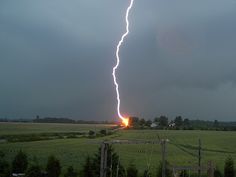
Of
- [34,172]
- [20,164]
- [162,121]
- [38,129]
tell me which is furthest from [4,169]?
[38,129]

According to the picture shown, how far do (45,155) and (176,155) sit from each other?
49.5 feet

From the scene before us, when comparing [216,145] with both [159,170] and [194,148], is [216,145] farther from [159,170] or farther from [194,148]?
[159,170]

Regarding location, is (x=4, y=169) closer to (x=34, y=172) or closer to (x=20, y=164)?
(x=20, y=164)

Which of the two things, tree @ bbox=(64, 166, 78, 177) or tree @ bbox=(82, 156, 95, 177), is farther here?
tree @ bbox=(64, 166, 78, 177)

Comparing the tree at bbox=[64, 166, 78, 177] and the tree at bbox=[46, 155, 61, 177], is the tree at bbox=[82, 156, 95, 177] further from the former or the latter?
the tree at bbox=[46, 155, 61, 177]

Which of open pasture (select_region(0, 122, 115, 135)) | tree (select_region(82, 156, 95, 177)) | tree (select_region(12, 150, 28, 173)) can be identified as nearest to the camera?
tree (select_region(82, 156, 95, 177))

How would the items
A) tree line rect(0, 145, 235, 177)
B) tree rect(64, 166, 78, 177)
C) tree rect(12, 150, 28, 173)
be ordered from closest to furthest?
tree line rect(0, 145, 235, 177), tree rect(64, 166, 78, 177), tree rect(12, 150, 28, 173)

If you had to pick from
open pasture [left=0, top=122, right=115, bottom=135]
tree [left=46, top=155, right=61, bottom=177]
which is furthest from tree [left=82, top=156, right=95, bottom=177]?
open pasture [left=0, top=122, right=115, bottom=135]

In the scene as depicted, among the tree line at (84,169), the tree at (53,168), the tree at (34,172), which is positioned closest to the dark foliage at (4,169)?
the tree line at (84,169)

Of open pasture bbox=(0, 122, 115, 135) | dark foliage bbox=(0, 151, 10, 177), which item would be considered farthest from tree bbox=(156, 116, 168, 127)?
dark foliage bbox=(0, 151, 10, 177)

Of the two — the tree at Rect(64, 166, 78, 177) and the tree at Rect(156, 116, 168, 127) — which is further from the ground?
the tree at Rect(156, 116, 168, 127)

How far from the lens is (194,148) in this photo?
6569 cm

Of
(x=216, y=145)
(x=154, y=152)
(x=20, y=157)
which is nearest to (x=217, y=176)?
(x=20, y=157)

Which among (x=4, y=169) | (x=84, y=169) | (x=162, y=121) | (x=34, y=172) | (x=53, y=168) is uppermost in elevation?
(x=162, y=121)
